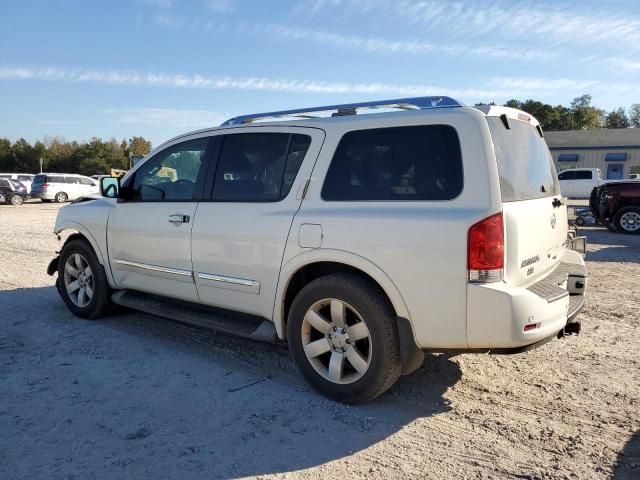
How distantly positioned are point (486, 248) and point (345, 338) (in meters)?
1.14

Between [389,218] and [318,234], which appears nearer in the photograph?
[389,218]

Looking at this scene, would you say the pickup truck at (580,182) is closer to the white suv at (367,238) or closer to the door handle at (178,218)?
the white suv at (367,238)

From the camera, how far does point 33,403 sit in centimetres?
360

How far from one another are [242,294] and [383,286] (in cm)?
126

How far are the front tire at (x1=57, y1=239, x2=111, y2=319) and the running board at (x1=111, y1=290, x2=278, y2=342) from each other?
21cm

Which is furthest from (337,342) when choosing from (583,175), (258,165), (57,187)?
(57,187)

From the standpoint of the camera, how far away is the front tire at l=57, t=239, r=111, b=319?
544cm

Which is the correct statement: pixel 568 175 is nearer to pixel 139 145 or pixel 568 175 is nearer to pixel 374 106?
pixel 374 106

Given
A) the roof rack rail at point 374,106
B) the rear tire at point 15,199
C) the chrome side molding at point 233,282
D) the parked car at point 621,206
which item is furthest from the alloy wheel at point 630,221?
the rear tire at point 15,199

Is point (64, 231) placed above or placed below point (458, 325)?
above

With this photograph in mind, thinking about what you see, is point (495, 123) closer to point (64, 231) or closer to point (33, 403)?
point (33, 403)

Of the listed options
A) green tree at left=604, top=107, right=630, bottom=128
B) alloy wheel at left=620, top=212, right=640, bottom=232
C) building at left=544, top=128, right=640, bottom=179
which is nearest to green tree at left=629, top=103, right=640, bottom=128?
green tree at left=604, top=107, right=630, bottom=128

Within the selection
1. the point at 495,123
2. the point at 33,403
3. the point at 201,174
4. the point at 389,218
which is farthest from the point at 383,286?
the point at 33,403

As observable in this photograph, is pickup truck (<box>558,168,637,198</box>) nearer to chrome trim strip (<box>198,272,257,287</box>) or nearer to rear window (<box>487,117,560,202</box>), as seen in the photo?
rear window (<box>487,117,560,202</box>)
